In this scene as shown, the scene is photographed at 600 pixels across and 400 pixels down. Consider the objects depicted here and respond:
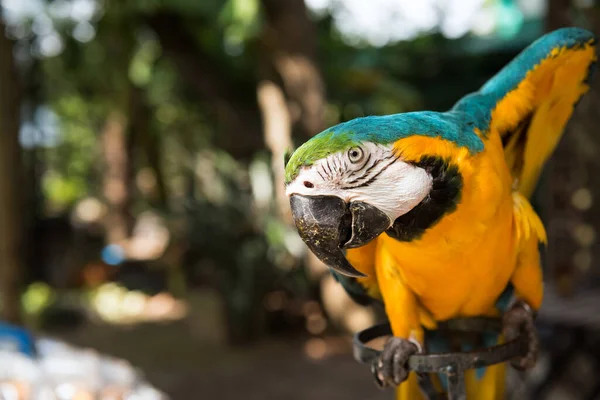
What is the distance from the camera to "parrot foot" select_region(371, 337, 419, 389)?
893 mm

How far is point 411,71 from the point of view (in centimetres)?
622

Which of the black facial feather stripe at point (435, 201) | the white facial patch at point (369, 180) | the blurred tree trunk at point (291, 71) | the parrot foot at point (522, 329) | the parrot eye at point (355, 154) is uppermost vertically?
the blurred tree trunk at point (291, 71)

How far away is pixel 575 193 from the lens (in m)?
2.88

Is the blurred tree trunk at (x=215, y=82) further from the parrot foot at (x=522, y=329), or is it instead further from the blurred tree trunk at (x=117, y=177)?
the parrot foot at (x=522, y=329)

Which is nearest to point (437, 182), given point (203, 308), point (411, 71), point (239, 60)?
point (203, 308)

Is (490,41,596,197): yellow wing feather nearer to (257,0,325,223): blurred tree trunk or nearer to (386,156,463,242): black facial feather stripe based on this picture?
(386,156,463,242): black facial feather stripe

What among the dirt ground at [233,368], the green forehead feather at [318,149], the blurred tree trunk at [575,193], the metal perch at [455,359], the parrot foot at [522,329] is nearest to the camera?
the green forehead feather at [318,149]

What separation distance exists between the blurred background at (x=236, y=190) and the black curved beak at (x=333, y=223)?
6.21 ft

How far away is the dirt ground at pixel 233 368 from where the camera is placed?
3580mm

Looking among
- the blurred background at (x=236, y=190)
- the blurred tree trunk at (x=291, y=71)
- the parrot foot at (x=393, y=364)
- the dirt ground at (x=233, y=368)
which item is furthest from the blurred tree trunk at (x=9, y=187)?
the parrot foot at (x=393, y=364)

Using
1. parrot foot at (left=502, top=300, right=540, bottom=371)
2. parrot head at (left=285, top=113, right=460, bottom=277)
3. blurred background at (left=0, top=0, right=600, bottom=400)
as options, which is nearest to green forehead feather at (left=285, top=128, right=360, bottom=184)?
parrot head at (left=285, top=113, right=460, bottom=277)

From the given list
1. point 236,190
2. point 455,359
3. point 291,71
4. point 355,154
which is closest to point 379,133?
point 355,154

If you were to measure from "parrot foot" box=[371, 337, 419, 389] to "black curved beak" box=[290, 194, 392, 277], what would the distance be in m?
0.23

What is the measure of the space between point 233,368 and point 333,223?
140 inches
